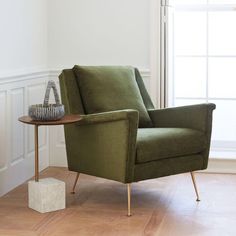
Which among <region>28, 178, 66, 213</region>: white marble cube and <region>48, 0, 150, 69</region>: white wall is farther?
<region>48, 0, 150, 69</region>: white wall

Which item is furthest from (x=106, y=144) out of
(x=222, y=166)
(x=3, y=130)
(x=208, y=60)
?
(x=208, y=60)

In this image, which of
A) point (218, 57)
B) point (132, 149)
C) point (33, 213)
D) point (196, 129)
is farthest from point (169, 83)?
point (33, 213)

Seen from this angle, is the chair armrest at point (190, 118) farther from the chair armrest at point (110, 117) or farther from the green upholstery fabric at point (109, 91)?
the chair armrest at point (110, 117)

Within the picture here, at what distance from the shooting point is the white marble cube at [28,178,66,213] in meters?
3.55

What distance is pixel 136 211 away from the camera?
359cm

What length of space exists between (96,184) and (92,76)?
0.87 metres

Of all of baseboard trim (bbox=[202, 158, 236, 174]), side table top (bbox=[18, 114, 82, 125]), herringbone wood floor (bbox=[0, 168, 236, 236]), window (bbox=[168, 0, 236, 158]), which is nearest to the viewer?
herringbone wood floor (bbox=[0, 168, 236, 236])

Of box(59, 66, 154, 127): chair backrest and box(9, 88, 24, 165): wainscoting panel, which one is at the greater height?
box(59, 66, 154, 127): chair backrest

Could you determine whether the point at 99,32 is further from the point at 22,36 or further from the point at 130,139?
the point at 130,139

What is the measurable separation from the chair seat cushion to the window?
3.39 ft

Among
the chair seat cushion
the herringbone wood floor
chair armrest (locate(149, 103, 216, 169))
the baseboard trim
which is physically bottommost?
the herringbone wood floor

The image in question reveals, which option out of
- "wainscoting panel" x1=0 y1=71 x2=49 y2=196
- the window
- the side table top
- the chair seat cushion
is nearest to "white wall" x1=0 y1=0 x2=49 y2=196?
"wainscoting panel" x1=0 y1=71 x2=49 y2=196

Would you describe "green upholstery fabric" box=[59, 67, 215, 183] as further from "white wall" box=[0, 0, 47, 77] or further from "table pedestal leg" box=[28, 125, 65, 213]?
"white wall" box=[0, 0, 47, 77]

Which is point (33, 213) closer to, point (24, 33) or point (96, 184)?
point (96, 184)
